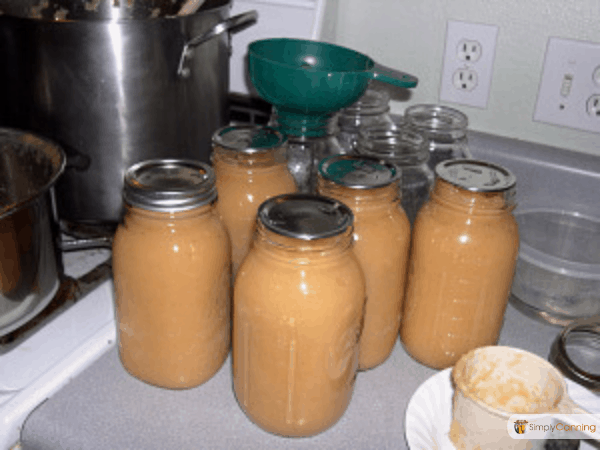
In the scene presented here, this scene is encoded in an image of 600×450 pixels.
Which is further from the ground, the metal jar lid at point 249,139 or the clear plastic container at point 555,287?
the metal jar lid at point 249,139

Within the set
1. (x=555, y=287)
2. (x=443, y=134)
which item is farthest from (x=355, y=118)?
(x=555, y=287)

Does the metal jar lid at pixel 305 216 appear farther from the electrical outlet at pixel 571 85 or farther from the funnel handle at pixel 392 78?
the electrical outlet at pixel 571 85

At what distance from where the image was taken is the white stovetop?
61 centimetres

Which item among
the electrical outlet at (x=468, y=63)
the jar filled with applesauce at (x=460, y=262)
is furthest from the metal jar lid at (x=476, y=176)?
the electrical outlet at (x=468, y=63)

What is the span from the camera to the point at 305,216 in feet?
1.79

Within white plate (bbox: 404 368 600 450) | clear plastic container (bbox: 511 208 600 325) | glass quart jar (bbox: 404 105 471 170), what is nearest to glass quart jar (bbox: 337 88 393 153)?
glass quart jar (bbox: 404 105 471 170)

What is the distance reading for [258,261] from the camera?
554mm

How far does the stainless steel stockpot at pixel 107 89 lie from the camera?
0.74 m

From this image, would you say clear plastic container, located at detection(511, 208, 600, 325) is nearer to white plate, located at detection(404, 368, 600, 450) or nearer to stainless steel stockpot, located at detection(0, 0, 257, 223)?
white plate, located at detection(404, 368, 600, 450)

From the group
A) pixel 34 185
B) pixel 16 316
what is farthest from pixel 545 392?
pixel 34 185

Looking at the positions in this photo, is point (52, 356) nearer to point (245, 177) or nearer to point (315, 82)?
point (245, 177)

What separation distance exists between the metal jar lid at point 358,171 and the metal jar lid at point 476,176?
0.18ft

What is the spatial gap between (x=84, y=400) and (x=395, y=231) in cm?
36

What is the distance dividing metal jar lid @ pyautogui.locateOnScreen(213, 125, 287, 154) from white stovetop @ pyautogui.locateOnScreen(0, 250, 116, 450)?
A: 0.25 metres
